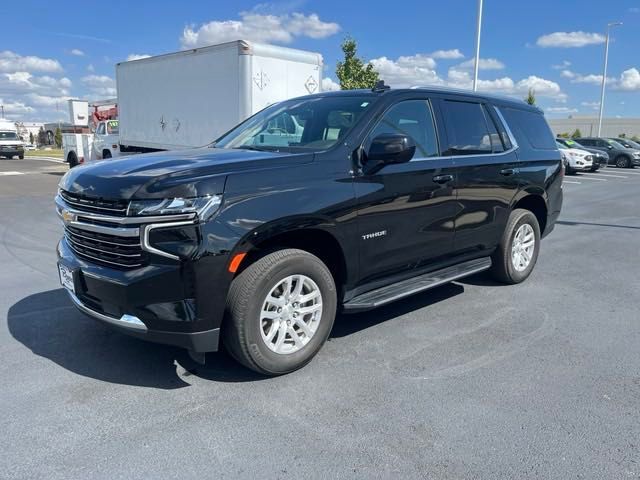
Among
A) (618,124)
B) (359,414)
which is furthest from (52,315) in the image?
(618,124)

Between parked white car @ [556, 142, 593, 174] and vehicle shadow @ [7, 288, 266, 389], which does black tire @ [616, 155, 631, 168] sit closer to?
parked white car @ [556, 142, 593, 174]

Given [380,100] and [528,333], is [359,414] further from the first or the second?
[380,100]

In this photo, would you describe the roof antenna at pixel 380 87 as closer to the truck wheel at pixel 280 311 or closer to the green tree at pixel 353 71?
the truck wheel at pixel 280 311

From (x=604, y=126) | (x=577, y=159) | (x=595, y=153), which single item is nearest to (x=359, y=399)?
(x=577, y=159)

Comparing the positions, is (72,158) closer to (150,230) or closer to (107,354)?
(107,354)

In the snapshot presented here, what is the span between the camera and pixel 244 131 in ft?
16.3

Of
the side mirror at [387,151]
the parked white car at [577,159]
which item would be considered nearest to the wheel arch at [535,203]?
the side mirror at [387,151]

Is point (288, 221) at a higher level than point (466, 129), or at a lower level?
lower

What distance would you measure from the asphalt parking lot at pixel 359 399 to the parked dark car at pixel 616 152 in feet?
93.5

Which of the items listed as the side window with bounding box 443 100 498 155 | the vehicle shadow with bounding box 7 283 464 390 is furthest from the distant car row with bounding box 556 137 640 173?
the vehicle shadow with bounding box 7 283 464 390

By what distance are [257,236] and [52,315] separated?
258cm

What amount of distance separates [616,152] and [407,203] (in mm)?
30750

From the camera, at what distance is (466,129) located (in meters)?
5.01

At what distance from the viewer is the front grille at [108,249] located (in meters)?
3.15
